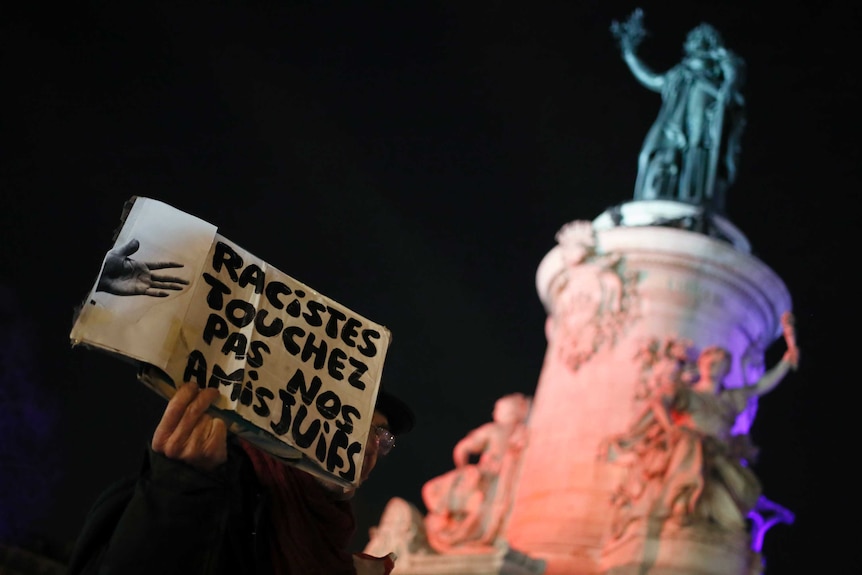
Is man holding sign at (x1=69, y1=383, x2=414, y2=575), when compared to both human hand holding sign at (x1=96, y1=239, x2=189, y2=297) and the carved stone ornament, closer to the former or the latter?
human hand holding sign at (x1=96, y1=239, x2=189, y2=297)

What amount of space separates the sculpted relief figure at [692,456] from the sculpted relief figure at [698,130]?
3775 mm

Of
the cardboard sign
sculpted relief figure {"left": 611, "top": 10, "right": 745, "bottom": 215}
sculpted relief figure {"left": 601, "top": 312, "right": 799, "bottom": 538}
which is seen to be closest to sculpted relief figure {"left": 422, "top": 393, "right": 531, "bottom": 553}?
sculpted relief figure {"left": 601, "top": 312, "right": 799, "bottom": 538}

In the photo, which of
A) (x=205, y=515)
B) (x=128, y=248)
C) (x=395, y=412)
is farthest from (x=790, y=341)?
(x=205, y=515)

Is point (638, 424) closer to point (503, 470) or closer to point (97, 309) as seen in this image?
point (503, 470)

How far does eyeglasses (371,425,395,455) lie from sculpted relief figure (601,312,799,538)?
26.7ft

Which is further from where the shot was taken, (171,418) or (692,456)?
(692,456)

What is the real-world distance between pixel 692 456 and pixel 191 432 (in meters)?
9.61

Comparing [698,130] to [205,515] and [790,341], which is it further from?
[205,515]

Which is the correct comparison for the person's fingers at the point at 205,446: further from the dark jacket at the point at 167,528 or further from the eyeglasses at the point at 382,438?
the eyeglasses at the point at 382,438

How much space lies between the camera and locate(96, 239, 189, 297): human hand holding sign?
3246 mm

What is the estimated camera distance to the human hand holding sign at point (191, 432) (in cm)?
304

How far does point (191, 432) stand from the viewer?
3078 mm

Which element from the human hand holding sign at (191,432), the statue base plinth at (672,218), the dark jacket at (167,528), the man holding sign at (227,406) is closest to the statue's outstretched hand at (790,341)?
the statue base plinth at (672,218)

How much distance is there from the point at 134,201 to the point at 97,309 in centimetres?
38
